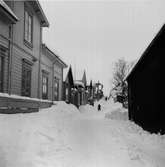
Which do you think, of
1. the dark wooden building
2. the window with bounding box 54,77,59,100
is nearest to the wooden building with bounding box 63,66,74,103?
the window with bounding box 54,77,59,100

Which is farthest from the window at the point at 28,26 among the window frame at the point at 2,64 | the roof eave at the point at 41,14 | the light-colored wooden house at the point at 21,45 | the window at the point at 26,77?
the window frame at the point at 2,64

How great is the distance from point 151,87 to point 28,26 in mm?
8170

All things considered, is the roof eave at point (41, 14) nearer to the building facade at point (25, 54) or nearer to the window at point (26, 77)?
the building facade at point (25, 54)

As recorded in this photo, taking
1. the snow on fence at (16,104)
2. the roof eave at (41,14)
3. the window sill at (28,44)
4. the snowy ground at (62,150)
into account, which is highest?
the roof eave at (41,14)

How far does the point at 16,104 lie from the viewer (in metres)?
11.9

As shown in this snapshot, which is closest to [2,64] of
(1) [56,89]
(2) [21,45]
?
(2) [21,45]

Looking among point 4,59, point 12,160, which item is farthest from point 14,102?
point 12,160

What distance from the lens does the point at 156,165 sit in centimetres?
718

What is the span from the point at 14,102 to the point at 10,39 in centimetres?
300

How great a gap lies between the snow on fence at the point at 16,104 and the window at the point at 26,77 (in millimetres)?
610

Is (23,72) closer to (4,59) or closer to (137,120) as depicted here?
(4,59)

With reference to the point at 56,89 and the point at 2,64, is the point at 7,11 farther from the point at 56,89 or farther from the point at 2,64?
the point at 56,89

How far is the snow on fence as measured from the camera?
10.5 metres

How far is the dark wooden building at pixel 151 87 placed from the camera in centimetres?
1325
